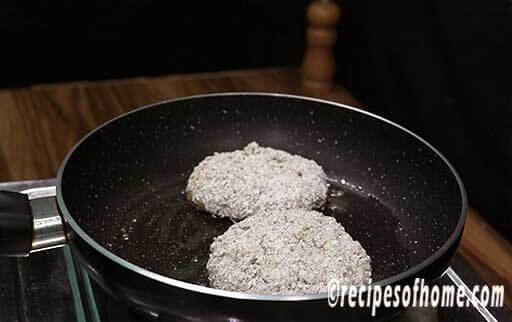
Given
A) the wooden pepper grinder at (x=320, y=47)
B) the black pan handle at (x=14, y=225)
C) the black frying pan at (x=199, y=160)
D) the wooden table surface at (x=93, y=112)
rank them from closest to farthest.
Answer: the black pan handle at (x=14, y=225) → the black frying pan at (x=199, y=160) → the wooden table surface at (x=93, y=112) → the wooden pepper grinder at (x=320, y=47)

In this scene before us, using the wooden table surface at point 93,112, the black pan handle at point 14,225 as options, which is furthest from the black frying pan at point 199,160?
the wooden table surface at point 93,112

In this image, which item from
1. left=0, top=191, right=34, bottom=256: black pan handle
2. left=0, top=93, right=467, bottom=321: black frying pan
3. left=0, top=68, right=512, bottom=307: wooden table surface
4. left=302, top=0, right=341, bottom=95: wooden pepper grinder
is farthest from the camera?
left=302, top=0, right=341, bottom=95: wooden pepper grinder

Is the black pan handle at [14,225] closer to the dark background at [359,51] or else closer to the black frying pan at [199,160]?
the black frying pan at [199,160]

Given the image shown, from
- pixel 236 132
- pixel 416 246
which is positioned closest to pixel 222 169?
pixel 236 132

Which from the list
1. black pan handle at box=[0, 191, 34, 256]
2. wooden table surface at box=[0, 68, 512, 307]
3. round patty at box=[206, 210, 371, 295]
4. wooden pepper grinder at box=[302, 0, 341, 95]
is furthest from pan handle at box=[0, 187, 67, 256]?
wooden pepper grinder at box=[302, 0, 341, 95]

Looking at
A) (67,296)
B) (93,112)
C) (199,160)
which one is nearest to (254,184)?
(199,160)

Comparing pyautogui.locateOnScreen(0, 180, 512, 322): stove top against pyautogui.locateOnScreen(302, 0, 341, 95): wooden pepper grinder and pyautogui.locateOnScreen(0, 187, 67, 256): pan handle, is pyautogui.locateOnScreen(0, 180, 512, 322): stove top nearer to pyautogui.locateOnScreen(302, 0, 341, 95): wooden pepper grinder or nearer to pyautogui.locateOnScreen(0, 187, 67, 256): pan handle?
pyautogui.locateOnScreen(0, 187, 67, 256): pan handle
